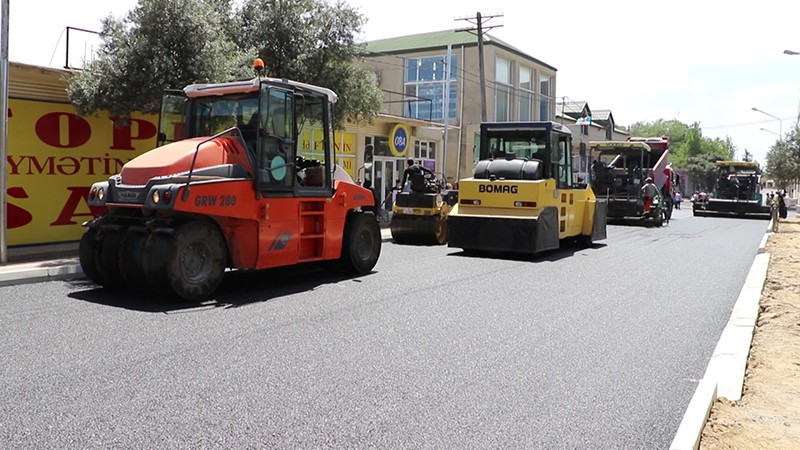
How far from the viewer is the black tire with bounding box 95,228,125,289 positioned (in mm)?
8414

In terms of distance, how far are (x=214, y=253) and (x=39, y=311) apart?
1973 millimetres

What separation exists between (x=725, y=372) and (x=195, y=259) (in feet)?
19.0

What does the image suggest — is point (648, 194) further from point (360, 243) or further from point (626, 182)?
point (360, 243)

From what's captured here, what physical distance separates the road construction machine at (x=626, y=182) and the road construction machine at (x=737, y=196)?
6505 millimetres

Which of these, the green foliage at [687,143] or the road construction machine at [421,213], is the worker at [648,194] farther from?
the green foliage at [687,143]

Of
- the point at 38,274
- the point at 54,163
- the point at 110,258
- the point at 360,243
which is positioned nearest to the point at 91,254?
the point at 110,258

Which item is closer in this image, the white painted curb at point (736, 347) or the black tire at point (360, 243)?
the white painted curb at point (736, 347)

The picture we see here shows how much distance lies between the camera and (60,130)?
13391 millimetres

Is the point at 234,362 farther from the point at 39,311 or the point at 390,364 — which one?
the point at 39,311

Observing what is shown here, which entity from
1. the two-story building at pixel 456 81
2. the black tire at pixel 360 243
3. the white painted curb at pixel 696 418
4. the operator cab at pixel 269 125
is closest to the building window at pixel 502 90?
the two-story building at pixel 456 81

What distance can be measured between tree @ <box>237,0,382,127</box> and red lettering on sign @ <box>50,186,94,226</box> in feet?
15.3

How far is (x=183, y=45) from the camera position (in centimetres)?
1210

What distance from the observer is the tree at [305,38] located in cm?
1549

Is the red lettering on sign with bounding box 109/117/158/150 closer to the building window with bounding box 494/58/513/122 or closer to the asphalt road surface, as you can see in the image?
the asphalt road surface
